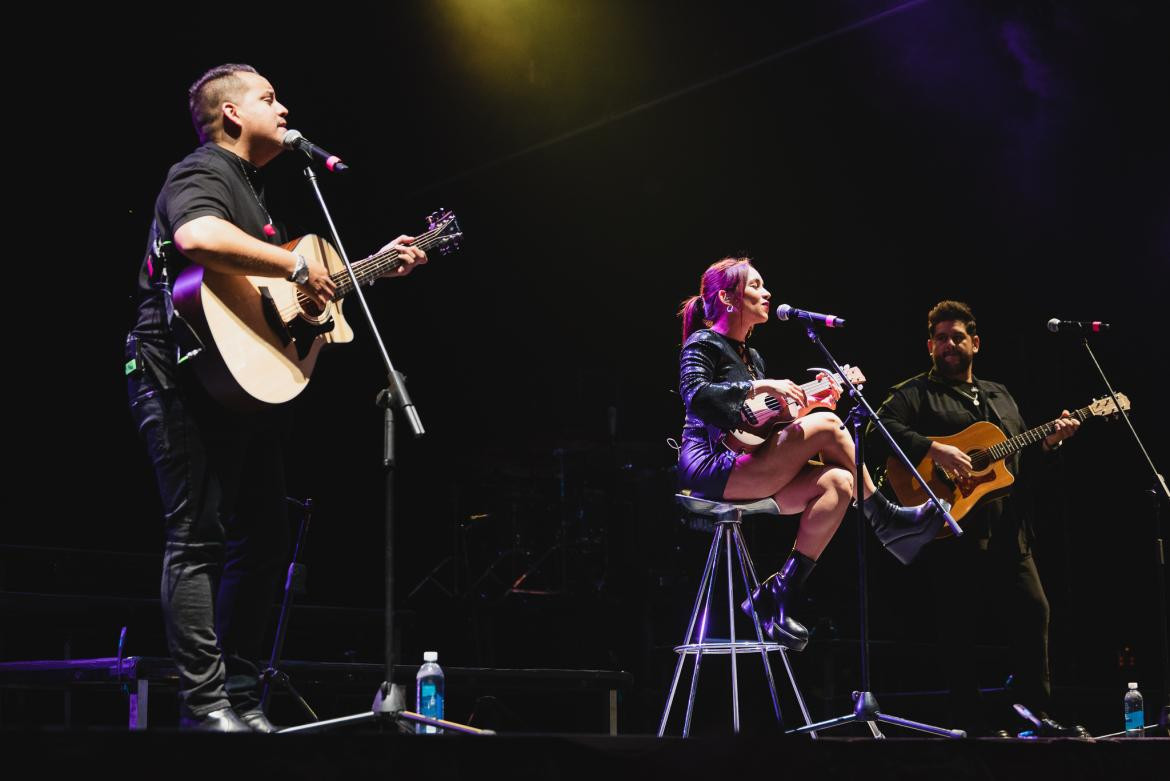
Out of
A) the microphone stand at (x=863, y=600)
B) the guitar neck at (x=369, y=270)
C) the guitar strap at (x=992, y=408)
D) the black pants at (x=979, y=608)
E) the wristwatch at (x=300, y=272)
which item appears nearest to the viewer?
the wristwatch at (x=300, y=272)

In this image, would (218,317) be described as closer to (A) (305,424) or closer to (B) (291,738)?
(B) (291,738)

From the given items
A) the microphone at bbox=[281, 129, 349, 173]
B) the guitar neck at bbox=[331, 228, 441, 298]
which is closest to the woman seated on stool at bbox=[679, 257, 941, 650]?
the guitar neck at bbox=[331, 228, 441, 298]

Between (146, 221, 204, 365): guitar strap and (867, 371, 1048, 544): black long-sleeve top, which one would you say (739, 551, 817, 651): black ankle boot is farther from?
(146, 221, 204, 365): guitar strap

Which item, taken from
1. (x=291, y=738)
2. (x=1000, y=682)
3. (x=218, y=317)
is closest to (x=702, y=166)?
(x=1000, y=682)

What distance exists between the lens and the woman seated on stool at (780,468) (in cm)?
479

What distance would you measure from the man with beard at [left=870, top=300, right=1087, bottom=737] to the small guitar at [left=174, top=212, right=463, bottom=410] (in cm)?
316

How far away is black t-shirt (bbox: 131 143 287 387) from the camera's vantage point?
3.21 meters

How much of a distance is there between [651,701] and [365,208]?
4.24 m

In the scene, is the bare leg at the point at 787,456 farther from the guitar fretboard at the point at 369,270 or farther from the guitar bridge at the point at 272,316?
the guitar bridge at the point at 272,316

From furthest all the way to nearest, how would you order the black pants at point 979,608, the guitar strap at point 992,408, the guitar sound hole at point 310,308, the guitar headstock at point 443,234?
the guitar strap at point 992,408 → the black pants at point 979,608 → the guitar headstock at point 443,234 → the guitar sound hole at point 310,308

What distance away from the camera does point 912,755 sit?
120 inches

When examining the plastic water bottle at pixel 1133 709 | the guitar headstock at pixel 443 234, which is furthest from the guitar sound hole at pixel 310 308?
the plastic water bottle at pixel 1133 709

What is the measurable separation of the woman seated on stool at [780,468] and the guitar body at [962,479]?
916mm

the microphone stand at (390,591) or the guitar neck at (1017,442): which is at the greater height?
the guitar neck at (1017,442)
